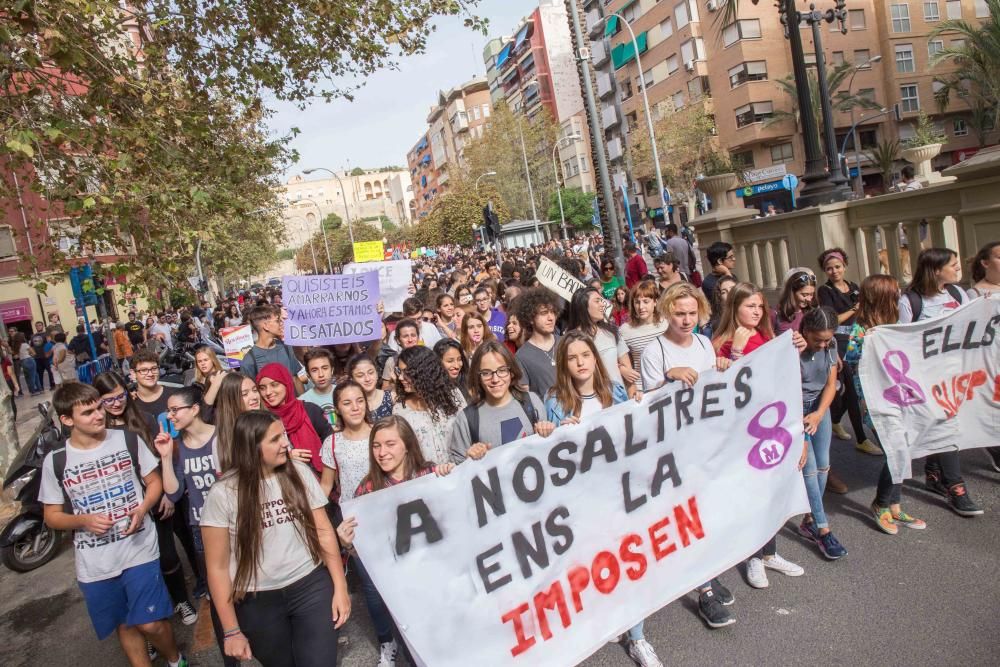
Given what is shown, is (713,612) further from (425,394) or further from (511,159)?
(511,159)

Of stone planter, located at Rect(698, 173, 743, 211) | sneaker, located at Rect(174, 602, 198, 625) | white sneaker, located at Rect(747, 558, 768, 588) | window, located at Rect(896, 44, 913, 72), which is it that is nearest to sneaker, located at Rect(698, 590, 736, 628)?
white sneaker, located at Rect(747, 558, 768, 588)

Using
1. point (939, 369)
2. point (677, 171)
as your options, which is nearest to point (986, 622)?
point (939, 369)

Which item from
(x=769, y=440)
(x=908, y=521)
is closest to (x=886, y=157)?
(x=908, y=521)

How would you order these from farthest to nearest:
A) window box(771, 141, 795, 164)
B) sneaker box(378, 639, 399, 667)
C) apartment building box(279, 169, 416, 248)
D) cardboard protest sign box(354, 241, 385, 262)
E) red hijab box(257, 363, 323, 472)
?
apartment building box(279, 169, 416, 248), window box(771, 141, 795, 164), cardboard protest sign box(354, 241, 385, 262), red hijab box(257, 363, 323, 472), sneaker box(378, 639, 399, 667)

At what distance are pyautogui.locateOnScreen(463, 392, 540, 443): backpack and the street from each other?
0.87m

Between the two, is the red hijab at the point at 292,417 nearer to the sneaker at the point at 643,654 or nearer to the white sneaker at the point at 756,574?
the sneaker at the point at 643,654

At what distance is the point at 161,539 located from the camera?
4621 mm

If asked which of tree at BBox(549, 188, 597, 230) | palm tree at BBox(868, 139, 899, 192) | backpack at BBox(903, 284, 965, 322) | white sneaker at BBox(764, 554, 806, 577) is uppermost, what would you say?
tree at BBox(549, 188, 597, 230)

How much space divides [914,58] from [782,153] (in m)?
10.3

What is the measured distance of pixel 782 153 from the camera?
41688 mm

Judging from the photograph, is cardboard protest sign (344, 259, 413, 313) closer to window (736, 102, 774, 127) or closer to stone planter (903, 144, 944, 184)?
stone planter (903, 144, 944, 184)

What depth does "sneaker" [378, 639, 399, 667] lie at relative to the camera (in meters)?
3.81

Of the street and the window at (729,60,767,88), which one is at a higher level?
the window at (729,60,767,88)

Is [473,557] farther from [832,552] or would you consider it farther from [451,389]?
[832,552]
